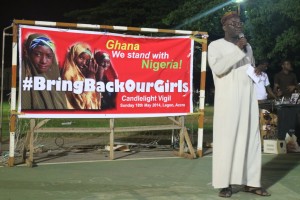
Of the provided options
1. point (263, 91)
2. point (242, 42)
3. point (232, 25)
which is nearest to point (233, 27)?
point (232, 25)

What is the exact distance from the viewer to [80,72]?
8273 millimetres

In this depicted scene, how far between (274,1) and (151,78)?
13763mm

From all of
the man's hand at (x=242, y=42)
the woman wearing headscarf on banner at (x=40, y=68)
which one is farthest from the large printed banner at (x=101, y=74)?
the man's hand at (x=242, y=42)

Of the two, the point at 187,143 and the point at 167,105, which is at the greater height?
the point at 167,105

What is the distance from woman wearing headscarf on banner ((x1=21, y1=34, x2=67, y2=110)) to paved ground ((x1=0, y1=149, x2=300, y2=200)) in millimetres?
Answer: 1022

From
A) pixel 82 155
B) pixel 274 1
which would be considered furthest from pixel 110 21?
pixel 82 155

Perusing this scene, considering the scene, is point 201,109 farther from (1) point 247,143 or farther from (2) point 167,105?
(1) point 247,143

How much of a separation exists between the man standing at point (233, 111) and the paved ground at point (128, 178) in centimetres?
45

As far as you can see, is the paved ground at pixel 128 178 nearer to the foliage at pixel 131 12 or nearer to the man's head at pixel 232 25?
the man's head at pixel 232 25

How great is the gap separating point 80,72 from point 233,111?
337 centimetres

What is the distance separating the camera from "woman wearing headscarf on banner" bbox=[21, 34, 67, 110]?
790 cm

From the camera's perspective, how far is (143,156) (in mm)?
9180

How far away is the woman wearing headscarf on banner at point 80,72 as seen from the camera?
8.20 m

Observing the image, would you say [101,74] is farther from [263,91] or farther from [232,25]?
[263,91]
